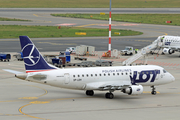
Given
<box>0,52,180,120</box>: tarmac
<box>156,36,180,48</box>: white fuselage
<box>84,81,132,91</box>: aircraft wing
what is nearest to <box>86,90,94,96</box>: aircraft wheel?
<box>0,52,180,120</box>: tarmac

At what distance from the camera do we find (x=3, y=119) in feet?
119

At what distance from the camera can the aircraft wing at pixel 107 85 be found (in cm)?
4538

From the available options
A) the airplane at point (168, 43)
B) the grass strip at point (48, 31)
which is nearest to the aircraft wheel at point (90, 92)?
the airplane at point (168, 43)

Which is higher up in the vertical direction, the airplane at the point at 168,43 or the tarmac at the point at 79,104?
the airplane at the point at 168,43

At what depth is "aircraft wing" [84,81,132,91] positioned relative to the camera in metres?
45.4

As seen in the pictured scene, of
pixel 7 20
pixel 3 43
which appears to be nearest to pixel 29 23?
pixel 7 20

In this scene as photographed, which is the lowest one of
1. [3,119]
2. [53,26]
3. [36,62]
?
[3,119]

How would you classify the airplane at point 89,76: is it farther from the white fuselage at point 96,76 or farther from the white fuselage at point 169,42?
the white fuselage at point 169,42

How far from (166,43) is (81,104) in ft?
195

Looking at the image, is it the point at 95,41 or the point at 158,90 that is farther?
the point at 95,41

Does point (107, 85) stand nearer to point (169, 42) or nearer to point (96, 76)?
point (96, 76)

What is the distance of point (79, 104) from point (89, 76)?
15.4ft

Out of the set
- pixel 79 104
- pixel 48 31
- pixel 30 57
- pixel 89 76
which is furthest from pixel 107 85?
pixel 48 31

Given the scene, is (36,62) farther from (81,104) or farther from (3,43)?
(3,43)
